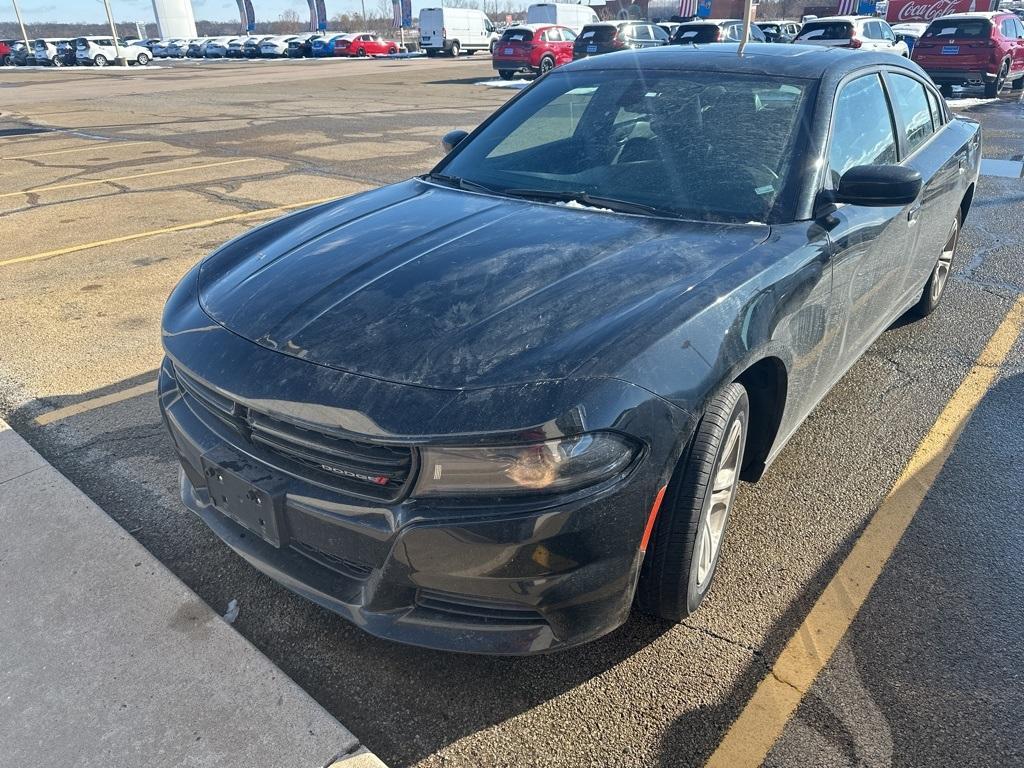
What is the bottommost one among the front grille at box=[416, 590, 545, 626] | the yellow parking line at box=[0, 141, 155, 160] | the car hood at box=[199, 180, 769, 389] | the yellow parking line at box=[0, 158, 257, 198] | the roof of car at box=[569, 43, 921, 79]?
the yellow parking line at box=[0, 158, 257, 198]

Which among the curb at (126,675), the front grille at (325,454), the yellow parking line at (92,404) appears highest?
the front grille at (325,454)

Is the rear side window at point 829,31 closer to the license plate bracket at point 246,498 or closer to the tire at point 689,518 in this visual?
the tire at point 689,518

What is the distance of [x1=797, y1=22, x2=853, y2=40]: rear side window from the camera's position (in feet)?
59.3

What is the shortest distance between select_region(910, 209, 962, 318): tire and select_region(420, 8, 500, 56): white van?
4020 centimetres

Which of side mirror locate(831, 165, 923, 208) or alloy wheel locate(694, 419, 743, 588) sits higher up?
side mirror locate(831, 165, 923, 208)

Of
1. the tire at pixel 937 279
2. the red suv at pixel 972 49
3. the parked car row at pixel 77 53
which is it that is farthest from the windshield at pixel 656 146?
the parked car row at pixel 77 53

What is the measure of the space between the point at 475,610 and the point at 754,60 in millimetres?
2690

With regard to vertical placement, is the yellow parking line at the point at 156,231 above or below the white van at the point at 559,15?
below

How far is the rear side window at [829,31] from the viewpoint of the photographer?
18.1m

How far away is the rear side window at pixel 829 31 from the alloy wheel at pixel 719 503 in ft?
63.0

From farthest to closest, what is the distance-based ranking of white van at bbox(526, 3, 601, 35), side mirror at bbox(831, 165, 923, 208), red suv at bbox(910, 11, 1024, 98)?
white van at bbox(526, 3, 601, 35) → red suv at bbox(910, 11, 1024, 98) → side mirror at bbox(831, 165, 923, 208)

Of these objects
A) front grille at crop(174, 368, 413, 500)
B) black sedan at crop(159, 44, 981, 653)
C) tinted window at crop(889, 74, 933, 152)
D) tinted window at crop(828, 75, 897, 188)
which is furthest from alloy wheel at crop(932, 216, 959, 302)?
front grille at crop(174, 368, 413, 500)

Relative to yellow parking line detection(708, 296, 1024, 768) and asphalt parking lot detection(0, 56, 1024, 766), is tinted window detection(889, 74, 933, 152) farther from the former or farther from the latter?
yellow parking line detection(708, 296, 1024, 768)

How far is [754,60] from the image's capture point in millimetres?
3289
